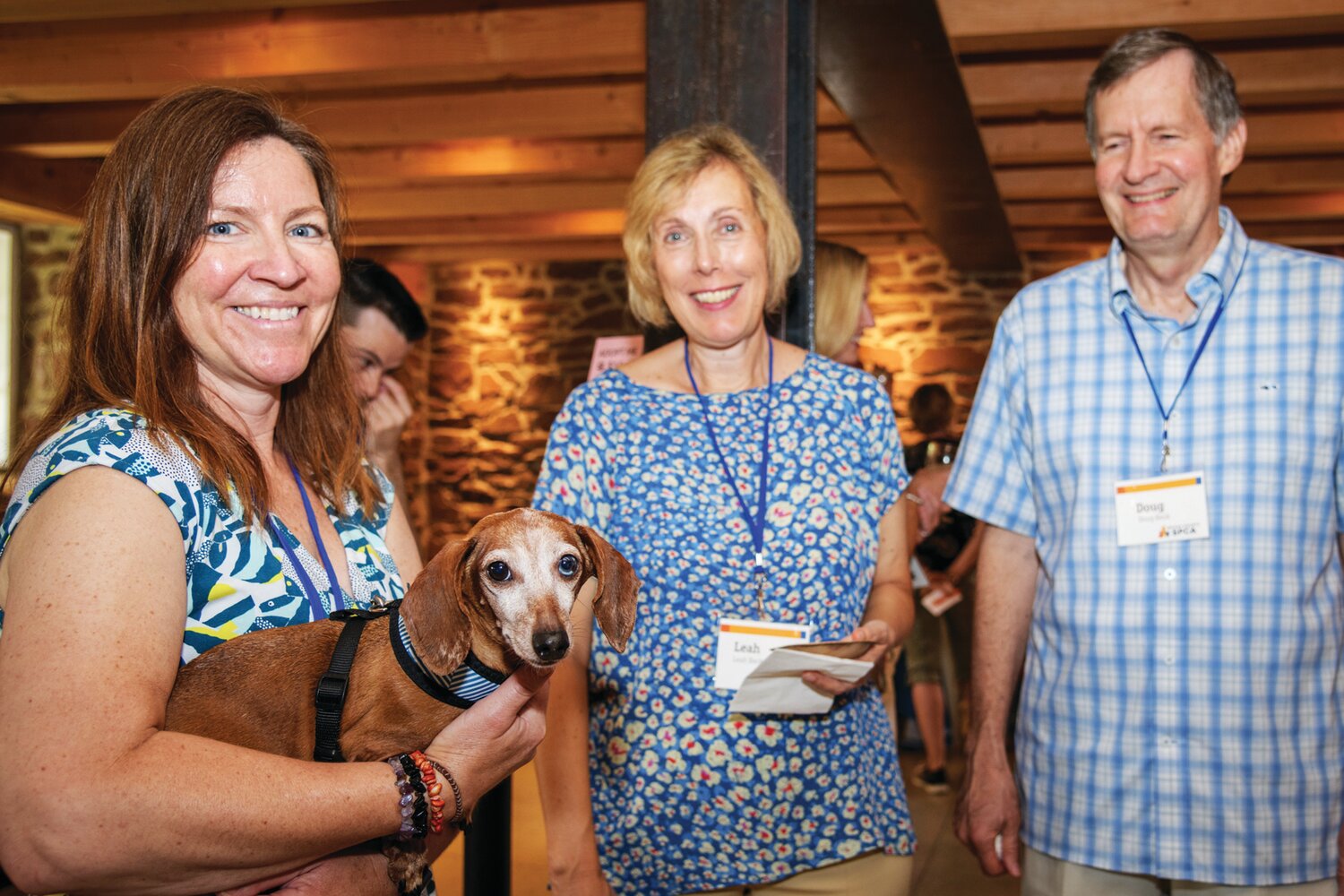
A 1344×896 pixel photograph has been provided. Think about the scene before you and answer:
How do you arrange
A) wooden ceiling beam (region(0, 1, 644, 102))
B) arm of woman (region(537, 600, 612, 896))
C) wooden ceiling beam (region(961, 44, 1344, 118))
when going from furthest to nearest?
1. wooden ceiling beam (region(961, 44, 1344, 118))
2. wooden ceiling beam (region(0, 1, 644, 102))
3. arm of woman (region(537, 600, 612, 896))

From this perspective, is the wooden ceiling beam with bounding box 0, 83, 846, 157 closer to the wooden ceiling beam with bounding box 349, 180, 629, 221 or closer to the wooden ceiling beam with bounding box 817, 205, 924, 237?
the wooden ceiling beam with bounding box 349, 180, 629, 221

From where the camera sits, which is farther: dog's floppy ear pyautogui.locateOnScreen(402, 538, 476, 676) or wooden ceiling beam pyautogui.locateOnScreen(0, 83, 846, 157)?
wooden ceiling beam pyautogui.locateOnScreen(0, 83, 846, 157)

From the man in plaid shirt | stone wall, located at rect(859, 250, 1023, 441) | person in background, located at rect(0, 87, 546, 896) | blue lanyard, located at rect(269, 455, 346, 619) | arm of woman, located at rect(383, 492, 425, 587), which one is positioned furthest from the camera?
stone wall, located at rect(859, 250, 1023, 441)

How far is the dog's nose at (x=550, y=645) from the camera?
129 centimetres

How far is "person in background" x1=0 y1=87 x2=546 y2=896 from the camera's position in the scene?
106cm

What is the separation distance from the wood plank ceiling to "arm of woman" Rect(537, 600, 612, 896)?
89.4 inches

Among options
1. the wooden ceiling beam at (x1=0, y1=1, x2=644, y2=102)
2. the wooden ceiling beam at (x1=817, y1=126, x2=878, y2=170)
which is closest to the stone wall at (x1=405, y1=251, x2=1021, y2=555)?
the wooden ceiling beam at (x1=817, y1=126, x2=878, y2=170)

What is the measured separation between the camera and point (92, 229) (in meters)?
1.29

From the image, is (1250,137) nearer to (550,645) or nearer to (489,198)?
(489,198)

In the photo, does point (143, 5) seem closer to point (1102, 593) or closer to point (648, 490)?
point (648, 490)

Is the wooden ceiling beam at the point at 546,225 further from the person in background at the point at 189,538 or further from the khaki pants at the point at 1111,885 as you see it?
the person in background at the point at 189,538

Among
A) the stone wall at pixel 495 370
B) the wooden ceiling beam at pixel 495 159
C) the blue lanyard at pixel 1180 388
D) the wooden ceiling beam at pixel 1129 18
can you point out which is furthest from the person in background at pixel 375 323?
the stone wall at pixel 495 370

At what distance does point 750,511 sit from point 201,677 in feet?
3.33

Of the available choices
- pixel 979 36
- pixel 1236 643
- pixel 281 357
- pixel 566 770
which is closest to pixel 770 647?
pixel 566 770
